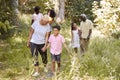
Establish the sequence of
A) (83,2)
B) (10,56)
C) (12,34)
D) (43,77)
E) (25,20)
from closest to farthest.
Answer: (43,77) → (10,56) → (12,34) → (25,20) → (83,2)

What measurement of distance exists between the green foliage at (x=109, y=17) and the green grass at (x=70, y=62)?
2.36 metres

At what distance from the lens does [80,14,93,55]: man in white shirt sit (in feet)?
35.8

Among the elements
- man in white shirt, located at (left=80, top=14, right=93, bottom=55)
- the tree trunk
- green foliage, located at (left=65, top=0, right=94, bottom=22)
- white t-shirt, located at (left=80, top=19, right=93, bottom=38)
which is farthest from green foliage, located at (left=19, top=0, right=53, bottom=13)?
white t-shirt, located at (left=80, top=19, right=93, bottom=38)

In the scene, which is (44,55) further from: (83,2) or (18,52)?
(83,2)

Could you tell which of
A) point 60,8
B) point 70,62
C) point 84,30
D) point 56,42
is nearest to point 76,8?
point 60,8

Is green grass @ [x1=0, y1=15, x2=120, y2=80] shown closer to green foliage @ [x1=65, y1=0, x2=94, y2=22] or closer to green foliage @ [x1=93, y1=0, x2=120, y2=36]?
green foliage @ [x1=93, y1=0, x2=120, y2=36]

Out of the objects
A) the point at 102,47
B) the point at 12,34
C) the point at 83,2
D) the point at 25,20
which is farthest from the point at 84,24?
the point at 83,2

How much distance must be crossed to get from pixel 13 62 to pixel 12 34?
4.52 metres

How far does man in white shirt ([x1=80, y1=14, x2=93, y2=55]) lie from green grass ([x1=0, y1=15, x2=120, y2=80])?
1.09 ft

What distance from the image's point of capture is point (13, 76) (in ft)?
30.3

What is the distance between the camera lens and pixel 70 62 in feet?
32.9

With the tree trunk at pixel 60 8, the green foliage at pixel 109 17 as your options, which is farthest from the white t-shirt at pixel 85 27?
the tree trunk at pixel 60 8

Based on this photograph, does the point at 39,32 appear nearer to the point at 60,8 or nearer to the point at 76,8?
Answer: the point at 60,8

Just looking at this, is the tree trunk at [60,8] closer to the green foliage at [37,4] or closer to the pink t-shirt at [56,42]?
the green foliage at [37,4]
